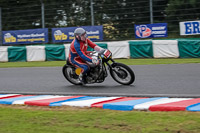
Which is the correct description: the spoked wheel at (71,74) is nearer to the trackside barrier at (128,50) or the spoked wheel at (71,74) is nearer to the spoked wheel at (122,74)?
the spoked wheel at (122,74)

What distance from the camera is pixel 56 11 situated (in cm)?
2328

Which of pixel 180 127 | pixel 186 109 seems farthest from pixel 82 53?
pixel 180 127

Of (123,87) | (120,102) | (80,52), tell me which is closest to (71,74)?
(80,52)

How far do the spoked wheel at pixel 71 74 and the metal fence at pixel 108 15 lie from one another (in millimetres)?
11551

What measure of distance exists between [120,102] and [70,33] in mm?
16198

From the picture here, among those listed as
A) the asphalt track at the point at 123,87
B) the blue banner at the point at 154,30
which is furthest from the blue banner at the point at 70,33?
the asphalt track at the point at 123,87

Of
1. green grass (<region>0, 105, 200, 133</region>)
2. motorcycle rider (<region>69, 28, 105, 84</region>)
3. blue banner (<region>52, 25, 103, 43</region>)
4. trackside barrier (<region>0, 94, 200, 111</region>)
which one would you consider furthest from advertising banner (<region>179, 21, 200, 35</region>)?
green grass (<region>0, 105, 200, 133</region>)

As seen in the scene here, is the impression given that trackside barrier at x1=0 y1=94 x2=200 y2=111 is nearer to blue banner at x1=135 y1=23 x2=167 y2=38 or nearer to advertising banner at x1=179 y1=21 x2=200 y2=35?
advertising banner at x1=179 y1=21 x2=200 y2=35

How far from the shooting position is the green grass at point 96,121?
452 centimetres

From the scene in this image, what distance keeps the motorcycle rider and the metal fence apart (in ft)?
38.6

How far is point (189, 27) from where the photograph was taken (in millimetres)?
19000

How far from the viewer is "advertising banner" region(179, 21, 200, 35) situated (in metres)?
18.7

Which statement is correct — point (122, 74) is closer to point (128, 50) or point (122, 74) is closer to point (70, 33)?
point (128, 50)

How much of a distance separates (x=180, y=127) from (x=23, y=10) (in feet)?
71.0
